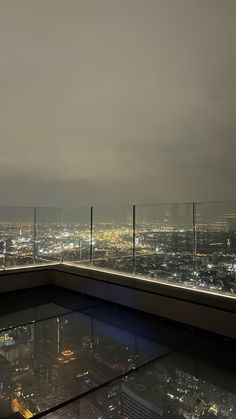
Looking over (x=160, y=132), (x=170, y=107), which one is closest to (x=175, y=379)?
(x=170, y=107)

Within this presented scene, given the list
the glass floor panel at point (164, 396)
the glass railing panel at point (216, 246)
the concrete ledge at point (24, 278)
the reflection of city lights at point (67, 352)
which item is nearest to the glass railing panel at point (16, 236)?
the concrete ledge at point (24, 278)

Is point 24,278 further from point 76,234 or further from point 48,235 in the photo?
point 76,234

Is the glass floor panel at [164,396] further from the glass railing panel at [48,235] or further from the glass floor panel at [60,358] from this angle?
the glass railing panel at [48,235]

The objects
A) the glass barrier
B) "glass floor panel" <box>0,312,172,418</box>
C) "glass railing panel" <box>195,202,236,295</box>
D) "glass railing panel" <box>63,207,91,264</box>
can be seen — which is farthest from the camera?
"glass railing panel" <box>63,207,91,264</box>

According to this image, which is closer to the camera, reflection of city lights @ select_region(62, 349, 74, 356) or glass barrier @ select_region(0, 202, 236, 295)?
reflection of city lights @ select_region(62, 349, 74, 356)

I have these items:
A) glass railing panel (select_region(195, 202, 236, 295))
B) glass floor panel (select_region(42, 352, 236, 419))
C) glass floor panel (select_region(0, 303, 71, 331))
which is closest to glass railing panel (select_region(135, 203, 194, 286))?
glass railing panel (select_region(195, 202, 236, 295))

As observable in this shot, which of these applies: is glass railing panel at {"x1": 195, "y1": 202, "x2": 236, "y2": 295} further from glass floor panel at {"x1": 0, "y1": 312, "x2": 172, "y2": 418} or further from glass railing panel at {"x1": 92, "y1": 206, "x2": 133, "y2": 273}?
glass floor panel at {"x1": 0, "y1": 312, "x2": 172, "y2": 418}

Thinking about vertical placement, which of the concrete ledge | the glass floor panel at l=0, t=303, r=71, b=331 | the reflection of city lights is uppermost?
the concrete ledge
